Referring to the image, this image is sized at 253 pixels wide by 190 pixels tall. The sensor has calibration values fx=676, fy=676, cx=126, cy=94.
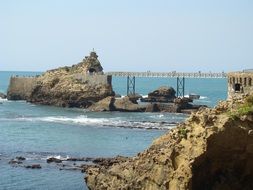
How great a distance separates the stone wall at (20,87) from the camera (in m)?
145

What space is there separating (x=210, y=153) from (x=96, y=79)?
104m

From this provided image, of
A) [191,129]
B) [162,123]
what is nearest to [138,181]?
[191,129]

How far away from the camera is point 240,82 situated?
5362cm

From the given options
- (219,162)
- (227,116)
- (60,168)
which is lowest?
(60,168)

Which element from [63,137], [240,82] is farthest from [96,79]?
[240,82]

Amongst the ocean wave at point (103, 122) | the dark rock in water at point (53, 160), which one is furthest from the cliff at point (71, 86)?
the dark rock in water at point (53, 160)

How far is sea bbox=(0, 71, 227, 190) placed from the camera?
53875 mm

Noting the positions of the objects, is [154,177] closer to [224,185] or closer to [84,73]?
[224,185]

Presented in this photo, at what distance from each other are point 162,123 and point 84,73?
41738 mm

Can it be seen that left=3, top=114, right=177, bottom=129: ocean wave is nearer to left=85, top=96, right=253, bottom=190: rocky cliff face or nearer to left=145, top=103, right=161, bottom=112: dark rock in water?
left=145, top=103, right=161, bottom=112: dark rock in water

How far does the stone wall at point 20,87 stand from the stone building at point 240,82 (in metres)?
91.7

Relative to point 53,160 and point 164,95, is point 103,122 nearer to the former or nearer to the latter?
point 164,95

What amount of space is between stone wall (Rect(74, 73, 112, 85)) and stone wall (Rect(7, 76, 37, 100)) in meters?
13.3

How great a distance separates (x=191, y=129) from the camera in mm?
31109
